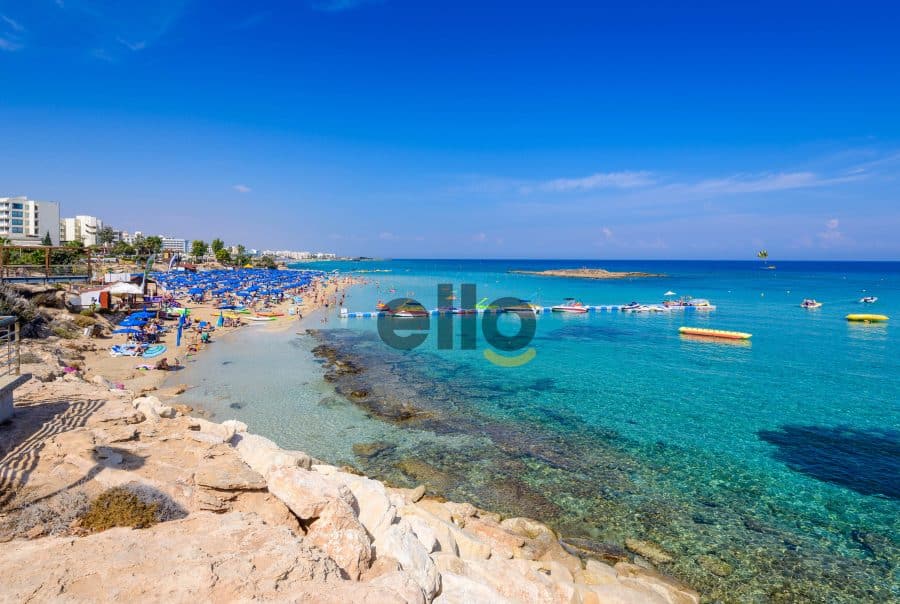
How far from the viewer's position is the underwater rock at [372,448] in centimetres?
1459

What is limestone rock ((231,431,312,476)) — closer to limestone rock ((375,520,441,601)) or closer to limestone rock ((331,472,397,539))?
limestone rock ((331,472,397,539))

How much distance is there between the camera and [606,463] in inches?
567

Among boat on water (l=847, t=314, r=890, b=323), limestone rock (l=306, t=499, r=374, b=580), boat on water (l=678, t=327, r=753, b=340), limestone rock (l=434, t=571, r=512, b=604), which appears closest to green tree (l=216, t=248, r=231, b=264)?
boat on water (l=678, t=327, r=753, b=340)

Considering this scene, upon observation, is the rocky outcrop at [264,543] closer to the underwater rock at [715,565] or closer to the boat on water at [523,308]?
the underwater rock at [715,565]

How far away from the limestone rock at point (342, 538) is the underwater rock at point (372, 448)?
317 inches

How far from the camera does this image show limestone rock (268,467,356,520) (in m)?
6.69

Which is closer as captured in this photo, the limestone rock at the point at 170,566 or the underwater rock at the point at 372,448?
the limestone rock at the point at 170,566

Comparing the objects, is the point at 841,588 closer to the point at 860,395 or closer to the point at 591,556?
the point at 591,556

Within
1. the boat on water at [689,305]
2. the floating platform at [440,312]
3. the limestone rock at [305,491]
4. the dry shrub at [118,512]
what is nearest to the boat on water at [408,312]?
the floating platform at [440,312]

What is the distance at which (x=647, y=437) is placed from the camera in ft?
54.7

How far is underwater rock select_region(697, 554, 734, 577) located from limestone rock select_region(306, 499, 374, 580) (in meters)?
7.57

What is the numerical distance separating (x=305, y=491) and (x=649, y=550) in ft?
25.6

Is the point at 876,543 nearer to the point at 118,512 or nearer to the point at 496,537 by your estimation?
Result: the point at 496,537

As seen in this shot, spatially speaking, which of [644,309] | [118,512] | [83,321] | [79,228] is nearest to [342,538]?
[118,512]
